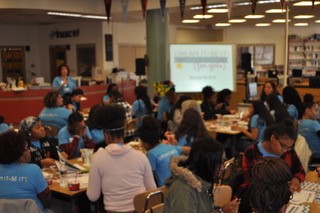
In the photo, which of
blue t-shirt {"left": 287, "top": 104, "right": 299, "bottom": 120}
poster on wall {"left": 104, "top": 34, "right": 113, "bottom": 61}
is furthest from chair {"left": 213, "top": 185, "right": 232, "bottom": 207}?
poster on wall {"left": 104, "top": 34, "right": 113, "bottom": 61}

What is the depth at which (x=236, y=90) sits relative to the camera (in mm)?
10477

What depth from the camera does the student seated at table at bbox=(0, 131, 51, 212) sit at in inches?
113

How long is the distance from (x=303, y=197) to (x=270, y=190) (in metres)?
1.56

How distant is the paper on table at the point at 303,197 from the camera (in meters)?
2.92

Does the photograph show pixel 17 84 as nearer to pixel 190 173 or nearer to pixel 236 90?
pixel 236 90

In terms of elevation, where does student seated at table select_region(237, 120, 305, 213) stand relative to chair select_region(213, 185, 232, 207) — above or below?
above

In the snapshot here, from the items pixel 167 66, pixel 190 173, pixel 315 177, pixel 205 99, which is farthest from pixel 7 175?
pixel 167 66

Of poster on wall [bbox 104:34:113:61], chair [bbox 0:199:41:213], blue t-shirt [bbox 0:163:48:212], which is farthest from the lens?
poster on wall [bbox 104:34:113:61]

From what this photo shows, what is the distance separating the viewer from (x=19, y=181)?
2881 mm

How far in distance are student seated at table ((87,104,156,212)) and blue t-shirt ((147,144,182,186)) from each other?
55 centimetres

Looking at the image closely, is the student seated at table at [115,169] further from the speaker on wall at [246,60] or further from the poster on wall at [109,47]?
the poster on wall at [109,47]

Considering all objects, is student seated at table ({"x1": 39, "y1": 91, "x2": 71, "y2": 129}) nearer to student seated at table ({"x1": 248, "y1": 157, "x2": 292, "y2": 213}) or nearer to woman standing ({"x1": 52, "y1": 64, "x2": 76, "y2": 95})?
woman standing ({"x1": 52, "y1": 64, "x2": 76, "y2": 95})

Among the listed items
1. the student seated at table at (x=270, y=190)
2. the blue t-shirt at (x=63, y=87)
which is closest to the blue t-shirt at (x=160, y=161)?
the student seated at table at (x=270, y=190)

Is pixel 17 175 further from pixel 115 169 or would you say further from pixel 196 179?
pixel 196 179
